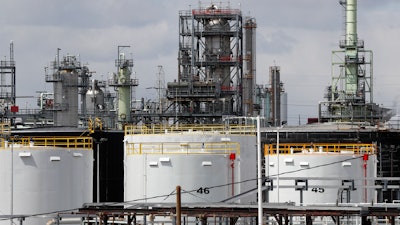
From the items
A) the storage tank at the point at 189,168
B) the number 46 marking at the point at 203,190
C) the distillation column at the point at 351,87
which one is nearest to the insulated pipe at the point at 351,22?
the distillation column at the point at 351,87

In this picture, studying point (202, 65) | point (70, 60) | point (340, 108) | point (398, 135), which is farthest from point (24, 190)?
point (340, 108)

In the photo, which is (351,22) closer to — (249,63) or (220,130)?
(249,63)

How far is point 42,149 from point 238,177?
7.92 meters

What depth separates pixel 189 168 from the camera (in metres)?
41.0

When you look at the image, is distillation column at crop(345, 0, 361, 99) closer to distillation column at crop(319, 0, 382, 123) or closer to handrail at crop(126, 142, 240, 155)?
distillation column at crop(319, 0, 382, 123)

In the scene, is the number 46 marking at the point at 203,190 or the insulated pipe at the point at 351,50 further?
the insulated pipe at the point at 351,50

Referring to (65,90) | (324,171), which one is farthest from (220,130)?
(65,90)

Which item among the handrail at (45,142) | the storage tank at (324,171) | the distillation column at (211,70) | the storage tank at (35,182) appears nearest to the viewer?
the storage tank at (35,182)

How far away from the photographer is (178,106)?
81.2 m

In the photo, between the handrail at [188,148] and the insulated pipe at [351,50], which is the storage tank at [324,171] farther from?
the insulated pipe at [351,50]

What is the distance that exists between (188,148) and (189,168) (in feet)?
6.01

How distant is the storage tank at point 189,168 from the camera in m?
41.0

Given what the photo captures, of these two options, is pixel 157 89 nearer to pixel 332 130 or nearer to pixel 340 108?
pixel 340 108

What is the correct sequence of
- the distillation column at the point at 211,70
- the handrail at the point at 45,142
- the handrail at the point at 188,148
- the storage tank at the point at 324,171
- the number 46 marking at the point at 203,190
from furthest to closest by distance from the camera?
the distillation column at the point at 211,70 → the storage tank at the point at 324,171 → the handrail at the point at 188,148 → the handrail at the point at 45,142 → the number 46 marking at the point at 203,190
